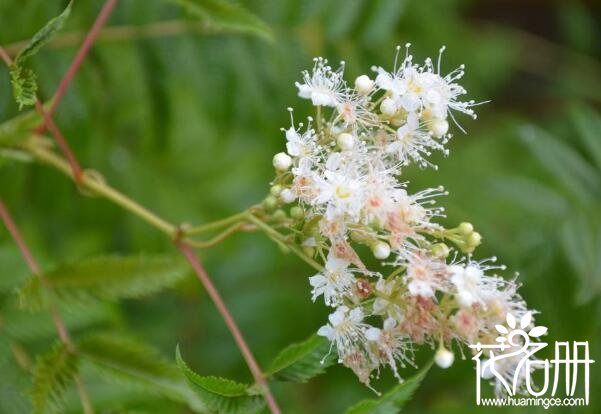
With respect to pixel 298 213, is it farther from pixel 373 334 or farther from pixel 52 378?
pixel 52 378

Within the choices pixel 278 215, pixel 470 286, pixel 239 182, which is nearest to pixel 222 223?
pixel 278 215

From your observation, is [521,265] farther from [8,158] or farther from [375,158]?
[8,158]

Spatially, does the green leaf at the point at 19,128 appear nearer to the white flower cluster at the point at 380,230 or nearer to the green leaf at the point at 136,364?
the green leaf at the point at 136,364

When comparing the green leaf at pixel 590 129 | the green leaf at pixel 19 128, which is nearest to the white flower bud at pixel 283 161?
the green leaf at pixel 19 128

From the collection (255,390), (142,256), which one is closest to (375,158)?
(255,390)

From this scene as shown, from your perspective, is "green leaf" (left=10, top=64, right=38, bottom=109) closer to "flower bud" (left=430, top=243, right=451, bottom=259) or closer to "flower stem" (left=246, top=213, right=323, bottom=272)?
"flower stem" (left=246, top=213, right=323, bottom=272)

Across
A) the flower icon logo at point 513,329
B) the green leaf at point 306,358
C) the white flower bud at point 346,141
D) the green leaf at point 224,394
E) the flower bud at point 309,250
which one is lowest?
the green leaf at point 224,394

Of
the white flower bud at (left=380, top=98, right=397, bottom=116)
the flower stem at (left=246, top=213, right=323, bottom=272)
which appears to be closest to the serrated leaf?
the flower stem at (left=246, top=213, right=323, bottom=272)
